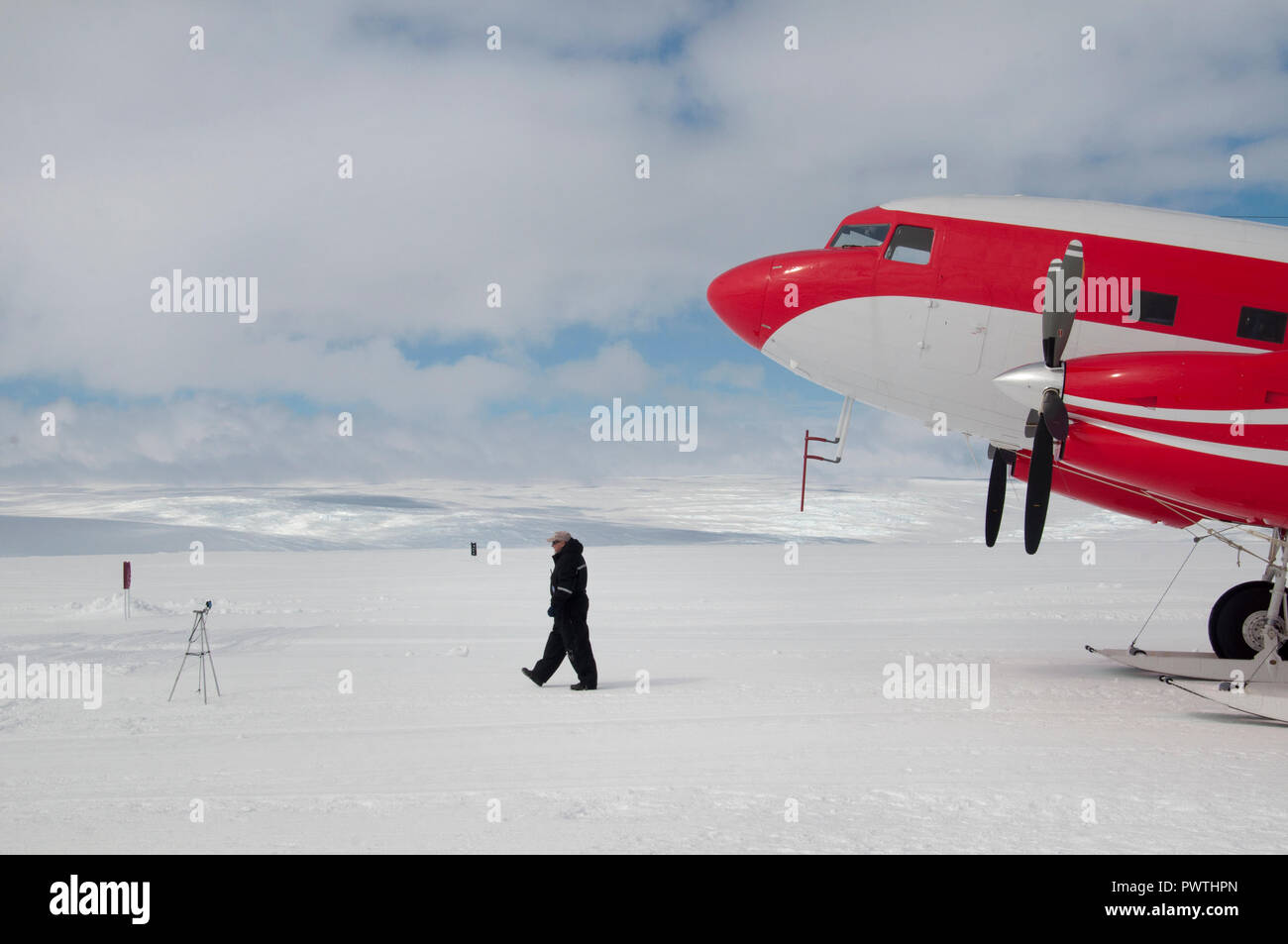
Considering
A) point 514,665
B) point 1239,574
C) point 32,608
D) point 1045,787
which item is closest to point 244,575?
point 32,608

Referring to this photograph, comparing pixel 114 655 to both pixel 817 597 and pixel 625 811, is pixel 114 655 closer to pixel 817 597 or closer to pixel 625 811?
pixel 625 811

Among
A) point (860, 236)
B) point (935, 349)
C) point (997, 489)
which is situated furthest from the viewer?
point (997, 489)

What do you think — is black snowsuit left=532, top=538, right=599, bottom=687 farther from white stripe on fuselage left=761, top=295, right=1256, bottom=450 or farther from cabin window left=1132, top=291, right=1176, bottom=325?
cabin window left=1132, top=291, right=1176, bottom=325

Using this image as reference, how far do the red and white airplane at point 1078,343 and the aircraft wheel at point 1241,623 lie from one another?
0.02 metres

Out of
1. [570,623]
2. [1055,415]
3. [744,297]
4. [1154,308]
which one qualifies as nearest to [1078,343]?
[1154,308]

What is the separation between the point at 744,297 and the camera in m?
13.7

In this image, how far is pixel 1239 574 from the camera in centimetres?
3966

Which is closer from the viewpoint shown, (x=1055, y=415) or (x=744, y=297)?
(x=1055, y=415)

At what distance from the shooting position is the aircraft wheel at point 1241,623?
13531mm

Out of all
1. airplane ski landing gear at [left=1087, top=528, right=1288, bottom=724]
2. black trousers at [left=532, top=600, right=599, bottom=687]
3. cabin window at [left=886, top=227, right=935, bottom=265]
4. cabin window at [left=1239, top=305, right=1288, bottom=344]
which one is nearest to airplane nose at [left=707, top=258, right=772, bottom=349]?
cabin window at [left=886, top=227, right=935, bottom=265]

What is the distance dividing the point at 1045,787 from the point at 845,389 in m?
7.13

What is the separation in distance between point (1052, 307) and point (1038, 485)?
6.75ft

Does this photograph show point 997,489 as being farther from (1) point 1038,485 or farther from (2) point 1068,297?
(2) point 1068,297

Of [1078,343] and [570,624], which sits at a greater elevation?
[1078,343]
